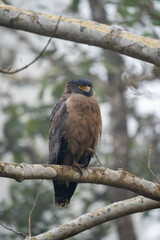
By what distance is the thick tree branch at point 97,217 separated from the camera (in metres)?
3.57

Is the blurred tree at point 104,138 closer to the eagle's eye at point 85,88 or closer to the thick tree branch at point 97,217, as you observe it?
the eagle's eye at point 85,88

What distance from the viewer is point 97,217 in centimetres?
369

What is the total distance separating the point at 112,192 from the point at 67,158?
183 inches

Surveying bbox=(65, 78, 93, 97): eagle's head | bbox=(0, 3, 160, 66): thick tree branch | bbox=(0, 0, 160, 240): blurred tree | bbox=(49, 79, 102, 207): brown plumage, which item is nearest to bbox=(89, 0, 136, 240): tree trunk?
bbox=(0, 0, 160, 240): blurred tree

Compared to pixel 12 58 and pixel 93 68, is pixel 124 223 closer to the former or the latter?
pixel 93 68

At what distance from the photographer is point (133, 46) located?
13.0 ft

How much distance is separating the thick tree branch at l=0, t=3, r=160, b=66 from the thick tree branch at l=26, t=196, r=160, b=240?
3.85 feet

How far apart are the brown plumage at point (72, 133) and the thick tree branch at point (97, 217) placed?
0.81 m

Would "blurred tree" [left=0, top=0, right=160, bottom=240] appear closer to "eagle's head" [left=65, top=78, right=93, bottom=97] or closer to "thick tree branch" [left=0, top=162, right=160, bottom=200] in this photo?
"eagle's head" [left=65, top=78, right=93, bottom=97]

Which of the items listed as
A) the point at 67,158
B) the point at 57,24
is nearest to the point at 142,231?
the point at 67,158

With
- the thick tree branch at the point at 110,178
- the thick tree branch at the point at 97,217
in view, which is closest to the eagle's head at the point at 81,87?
the thick tree branch at the point at 110,178

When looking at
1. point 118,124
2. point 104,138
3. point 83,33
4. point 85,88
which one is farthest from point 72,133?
point 104,138

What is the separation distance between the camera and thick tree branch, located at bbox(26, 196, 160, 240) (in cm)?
357

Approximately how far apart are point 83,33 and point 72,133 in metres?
1.02
